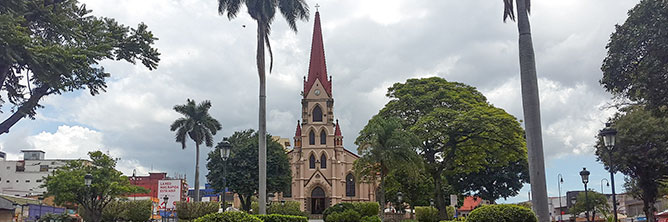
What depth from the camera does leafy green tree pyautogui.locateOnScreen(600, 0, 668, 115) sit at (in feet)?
53.3

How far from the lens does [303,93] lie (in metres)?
66.7

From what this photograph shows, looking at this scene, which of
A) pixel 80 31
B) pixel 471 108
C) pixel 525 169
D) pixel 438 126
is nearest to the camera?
pixel 80 31

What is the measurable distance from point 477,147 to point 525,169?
2326 cm

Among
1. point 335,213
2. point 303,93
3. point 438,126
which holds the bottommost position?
point 335,213

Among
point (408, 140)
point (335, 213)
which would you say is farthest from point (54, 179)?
point (408, 140)

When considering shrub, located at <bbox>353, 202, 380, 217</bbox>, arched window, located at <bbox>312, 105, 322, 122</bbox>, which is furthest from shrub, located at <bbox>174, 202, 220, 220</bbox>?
arched window, located at <bbox>312, 105, 322, 122</bbox>

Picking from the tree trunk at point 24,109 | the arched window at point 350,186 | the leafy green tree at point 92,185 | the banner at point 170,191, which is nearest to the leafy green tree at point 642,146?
the tree trunk at point 24,109

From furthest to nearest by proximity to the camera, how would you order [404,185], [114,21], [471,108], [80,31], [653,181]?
[404,185] → [471,108] → [653,181] → [114,21] → [80,31]

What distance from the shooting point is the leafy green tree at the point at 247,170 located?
163ft

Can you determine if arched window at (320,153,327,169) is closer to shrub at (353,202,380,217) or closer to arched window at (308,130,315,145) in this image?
arched window at (308,130,315,145)

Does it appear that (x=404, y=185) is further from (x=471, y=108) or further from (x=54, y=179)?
(x=54, y=179)

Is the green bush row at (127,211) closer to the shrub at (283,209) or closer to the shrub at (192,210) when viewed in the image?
the shrub at (192,210)

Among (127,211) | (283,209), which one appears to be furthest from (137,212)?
(283,209)

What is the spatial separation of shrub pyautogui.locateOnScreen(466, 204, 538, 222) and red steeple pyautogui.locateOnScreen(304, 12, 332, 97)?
176 ft
